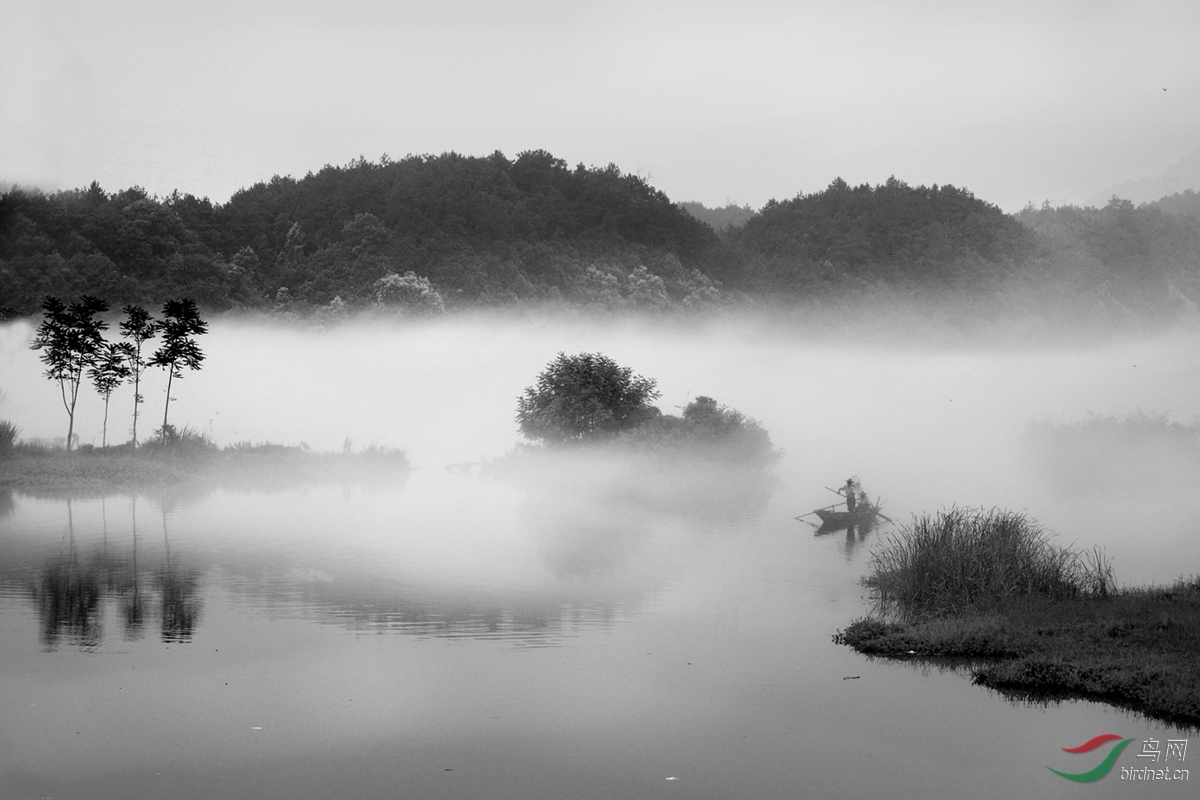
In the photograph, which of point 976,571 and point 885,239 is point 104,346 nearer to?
point 976,571

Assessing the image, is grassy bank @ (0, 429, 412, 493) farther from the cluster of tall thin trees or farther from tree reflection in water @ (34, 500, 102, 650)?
tree reflection in water @ (34, 500, 102, 650)

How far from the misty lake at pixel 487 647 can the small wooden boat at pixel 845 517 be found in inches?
28.6

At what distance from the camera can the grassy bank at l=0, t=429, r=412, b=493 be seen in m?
44.1

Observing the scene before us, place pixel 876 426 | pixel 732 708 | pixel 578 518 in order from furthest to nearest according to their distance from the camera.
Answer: pixel 876 426 < pixel 578 518 < pixel 732 708

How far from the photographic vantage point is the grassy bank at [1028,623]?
15.7m

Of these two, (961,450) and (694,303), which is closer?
(961,450)

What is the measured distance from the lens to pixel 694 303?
4515 inches

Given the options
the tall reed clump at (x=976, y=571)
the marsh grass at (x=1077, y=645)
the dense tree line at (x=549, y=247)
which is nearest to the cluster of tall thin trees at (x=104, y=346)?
the dense tree line at (x=549, y=247)

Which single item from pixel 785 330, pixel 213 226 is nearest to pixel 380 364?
pixel 213 226

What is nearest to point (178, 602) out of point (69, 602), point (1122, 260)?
point (69, 602)

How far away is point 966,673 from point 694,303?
98.5 metres

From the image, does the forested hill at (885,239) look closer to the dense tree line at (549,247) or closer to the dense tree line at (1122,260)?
the dense tree line at (549,247)

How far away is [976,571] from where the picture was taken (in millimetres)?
22219

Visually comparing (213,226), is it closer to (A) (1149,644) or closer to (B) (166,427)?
(B) (166,427)
